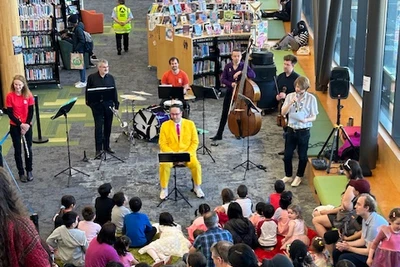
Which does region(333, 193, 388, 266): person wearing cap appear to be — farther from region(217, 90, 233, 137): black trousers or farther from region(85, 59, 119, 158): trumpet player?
region(85, 59, 119, 158): trumpet player

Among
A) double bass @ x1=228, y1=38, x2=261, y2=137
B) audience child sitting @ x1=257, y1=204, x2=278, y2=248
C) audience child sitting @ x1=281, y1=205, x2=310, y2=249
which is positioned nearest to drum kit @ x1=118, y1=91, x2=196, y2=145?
double bass @ x1=228, y1=38, x2=261, y2=137

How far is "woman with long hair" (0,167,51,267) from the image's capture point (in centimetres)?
376

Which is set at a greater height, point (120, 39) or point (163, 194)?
point (120, 39)

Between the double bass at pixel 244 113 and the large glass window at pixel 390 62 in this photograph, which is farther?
the double bass at pixel 244 113

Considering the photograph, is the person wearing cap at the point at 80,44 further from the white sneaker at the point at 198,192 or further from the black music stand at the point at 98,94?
the white sneaker at the point at 198,192

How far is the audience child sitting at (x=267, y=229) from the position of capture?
27.3 feet

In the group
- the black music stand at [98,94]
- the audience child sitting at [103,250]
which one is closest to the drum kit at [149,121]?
the black music stand at [98,94]

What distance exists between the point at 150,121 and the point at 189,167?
2.38m

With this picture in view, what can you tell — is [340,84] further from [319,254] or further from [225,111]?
[319,254]

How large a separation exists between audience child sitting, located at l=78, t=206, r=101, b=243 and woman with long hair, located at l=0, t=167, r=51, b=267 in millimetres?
4261

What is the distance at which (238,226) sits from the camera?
7.82 m

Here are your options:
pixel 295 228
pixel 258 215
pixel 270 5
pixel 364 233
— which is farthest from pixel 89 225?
pixel 270 5

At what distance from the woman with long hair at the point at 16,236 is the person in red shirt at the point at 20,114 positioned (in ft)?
22.8

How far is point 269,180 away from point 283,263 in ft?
17.8
